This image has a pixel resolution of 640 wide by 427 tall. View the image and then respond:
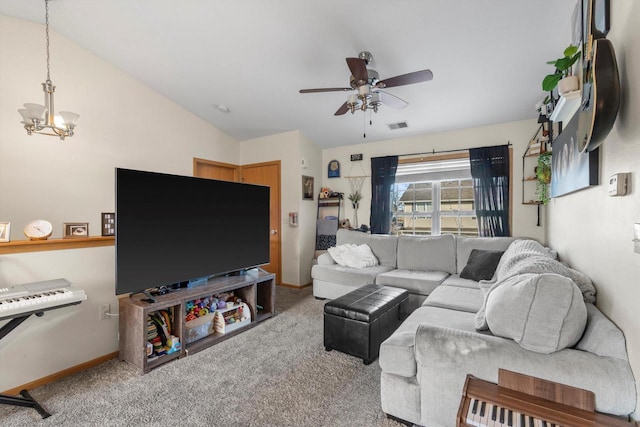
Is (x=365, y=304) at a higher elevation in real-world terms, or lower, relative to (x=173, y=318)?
higher

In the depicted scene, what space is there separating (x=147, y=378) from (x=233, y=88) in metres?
3.17

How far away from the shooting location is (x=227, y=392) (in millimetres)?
1984

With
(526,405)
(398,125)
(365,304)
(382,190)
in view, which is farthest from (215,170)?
(526,405)

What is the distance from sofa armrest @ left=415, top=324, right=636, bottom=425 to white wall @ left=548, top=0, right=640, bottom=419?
0.06m

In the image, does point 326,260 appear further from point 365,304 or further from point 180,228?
point 180,228

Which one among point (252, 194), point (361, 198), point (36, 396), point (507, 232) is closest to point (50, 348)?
point (36, 396)

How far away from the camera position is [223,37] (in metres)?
2.79

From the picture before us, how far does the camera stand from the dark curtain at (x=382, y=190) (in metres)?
4.70

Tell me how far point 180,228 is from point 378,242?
2.76 m

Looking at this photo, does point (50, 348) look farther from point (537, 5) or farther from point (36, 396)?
point (537, 5)

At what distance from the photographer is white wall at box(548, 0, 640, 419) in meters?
1.11

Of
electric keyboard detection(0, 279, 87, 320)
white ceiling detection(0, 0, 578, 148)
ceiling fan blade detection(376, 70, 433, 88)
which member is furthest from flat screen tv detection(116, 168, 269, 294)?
ceiling fan blade detection(376, 70, 433, 88)

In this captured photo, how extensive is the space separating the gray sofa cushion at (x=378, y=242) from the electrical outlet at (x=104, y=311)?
3.01 m

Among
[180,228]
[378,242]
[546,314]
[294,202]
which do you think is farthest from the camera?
[294,202]
